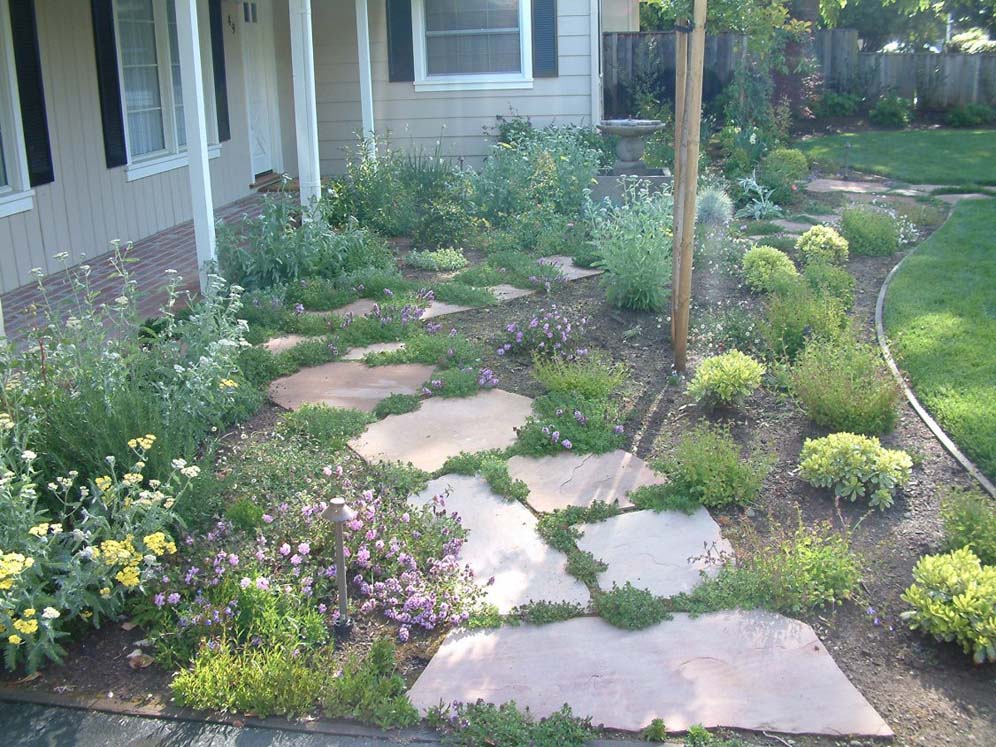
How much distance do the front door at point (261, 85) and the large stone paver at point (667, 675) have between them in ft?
30.9

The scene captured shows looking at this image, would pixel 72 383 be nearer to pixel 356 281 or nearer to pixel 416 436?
pixel 416 436

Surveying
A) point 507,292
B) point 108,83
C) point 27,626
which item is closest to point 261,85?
point 108,83

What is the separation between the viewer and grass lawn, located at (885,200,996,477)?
5098mm

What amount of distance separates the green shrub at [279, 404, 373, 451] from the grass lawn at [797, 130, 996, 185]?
30.6ft

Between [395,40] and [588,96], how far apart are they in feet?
7.74

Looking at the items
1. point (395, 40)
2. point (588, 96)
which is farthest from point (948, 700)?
point (395, 40)

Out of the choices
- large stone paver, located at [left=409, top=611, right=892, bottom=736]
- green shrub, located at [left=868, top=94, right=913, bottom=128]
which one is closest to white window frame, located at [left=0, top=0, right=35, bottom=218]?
large stone paver, located at [left=409, top=611, right=892, bottom=736]

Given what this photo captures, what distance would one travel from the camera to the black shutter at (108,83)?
8391mm

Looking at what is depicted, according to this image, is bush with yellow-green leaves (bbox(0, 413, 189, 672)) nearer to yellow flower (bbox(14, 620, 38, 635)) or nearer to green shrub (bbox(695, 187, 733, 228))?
yellow flower (bbox(14, 620, 38, 635))

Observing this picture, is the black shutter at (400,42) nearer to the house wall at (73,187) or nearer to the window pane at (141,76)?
the window pane at (141,76)

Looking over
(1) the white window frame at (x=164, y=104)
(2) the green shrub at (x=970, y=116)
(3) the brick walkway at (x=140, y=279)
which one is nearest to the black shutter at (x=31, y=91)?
(3) the brick walkway at (x=140, y=279)

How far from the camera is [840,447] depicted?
448 cm

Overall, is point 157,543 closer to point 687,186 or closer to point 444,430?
point 444,430

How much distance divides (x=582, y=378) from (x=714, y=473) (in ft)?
3.92
